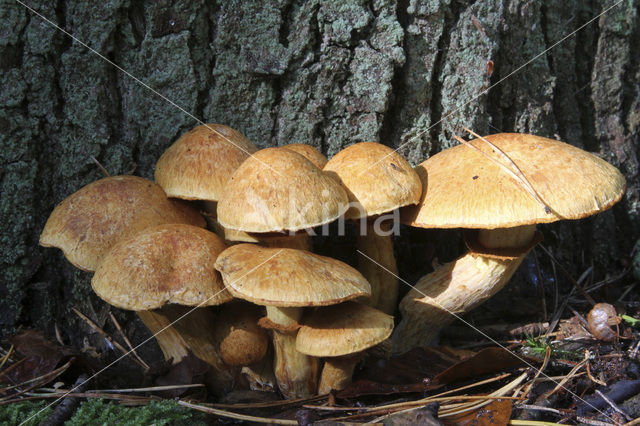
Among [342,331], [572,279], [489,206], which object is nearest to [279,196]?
[342,331]

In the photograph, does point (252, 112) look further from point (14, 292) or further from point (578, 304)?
point (578, 304)

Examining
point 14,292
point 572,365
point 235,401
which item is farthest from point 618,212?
point 14,292

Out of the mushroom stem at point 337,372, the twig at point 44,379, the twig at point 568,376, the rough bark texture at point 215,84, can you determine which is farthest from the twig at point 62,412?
the twig at point 568,376

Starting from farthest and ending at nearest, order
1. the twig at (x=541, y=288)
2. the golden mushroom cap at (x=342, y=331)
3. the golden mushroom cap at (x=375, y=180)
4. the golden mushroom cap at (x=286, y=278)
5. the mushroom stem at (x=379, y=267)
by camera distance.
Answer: the twig at (x=541, y=288) < the mushroom stem at (x=379, y=267) < the golden mushroom cap at (x=375, y=180) < the golden mushroom cap at (x=342, y=331) < the golden mushroom cap at (x=286, y=278)

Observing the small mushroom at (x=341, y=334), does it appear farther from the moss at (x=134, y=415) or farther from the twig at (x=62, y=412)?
the twig at (x=62, y=412)

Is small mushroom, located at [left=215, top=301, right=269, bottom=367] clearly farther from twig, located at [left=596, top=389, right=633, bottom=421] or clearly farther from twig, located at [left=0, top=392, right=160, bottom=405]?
twig, located at [left=596, top=389, right=633, bottom=421]

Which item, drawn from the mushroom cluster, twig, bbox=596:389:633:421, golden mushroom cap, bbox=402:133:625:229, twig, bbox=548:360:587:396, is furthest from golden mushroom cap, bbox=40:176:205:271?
twig, bbox=596:389:633:421
